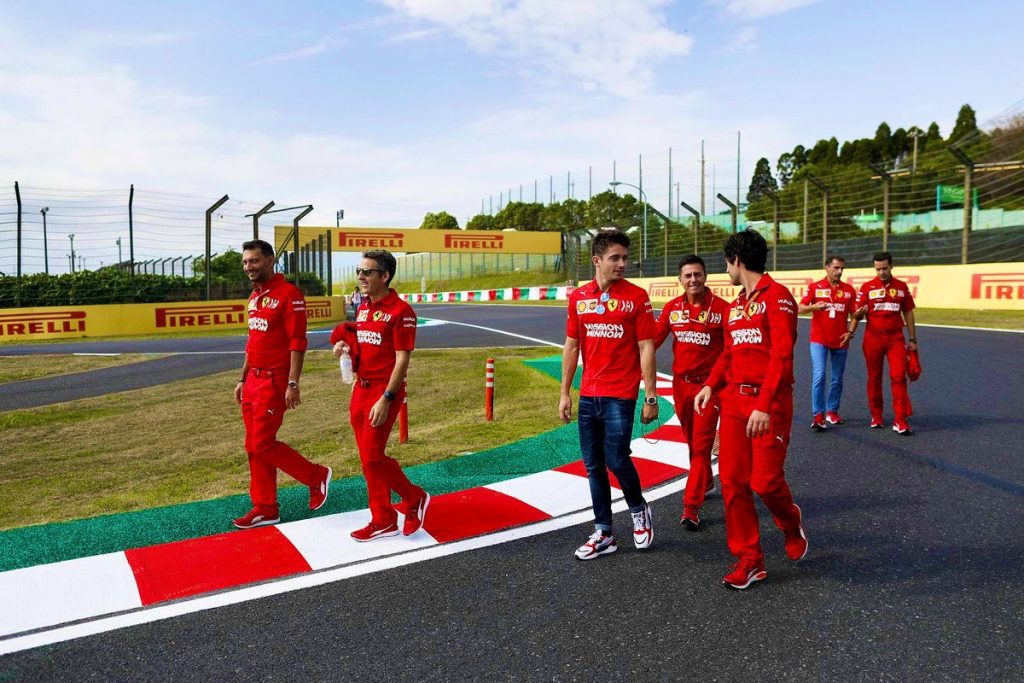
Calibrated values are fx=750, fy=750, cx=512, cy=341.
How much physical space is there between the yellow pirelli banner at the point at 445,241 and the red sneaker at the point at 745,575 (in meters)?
46.0

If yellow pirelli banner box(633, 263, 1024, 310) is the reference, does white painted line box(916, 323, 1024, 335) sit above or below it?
below

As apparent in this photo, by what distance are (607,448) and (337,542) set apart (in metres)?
1.69

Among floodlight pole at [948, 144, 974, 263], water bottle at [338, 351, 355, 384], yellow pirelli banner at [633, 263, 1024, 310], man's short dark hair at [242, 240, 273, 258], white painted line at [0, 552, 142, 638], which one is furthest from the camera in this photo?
floodlight pole at [948, 144, 974, 263]

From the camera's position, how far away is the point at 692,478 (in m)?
4.80

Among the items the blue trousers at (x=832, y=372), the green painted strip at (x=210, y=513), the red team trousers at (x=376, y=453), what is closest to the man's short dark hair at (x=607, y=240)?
the red team trousers at (x=376, y=453)

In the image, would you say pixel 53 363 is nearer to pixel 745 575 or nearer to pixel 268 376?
pixel 268 376

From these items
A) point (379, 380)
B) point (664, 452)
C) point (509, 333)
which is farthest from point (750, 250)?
point (509, 333)

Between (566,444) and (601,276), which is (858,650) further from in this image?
(566,444)

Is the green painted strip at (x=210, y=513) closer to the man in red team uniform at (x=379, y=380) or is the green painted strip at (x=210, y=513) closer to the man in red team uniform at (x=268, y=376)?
the man in red team uniform at (x=268, y=376)

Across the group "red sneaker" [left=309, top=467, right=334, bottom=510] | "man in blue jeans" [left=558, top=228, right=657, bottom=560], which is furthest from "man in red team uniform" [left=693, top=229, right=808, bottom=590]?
"red sneaker" [left=309, top=467, right=334, bottom=510]

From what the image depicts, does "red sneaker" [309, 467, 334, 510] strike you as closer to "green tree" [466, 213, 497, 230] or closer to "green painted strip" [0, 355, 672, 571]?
"green painted strip" [0, 355, 672, 571]

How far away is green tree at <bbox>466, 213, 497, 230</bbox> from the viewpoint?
89938 millimetres

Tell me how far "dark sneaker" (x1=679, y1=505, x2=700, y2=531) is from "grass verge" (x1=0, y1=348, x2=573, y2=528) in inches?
103

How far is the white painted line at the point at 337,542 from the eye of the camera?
165 inches
